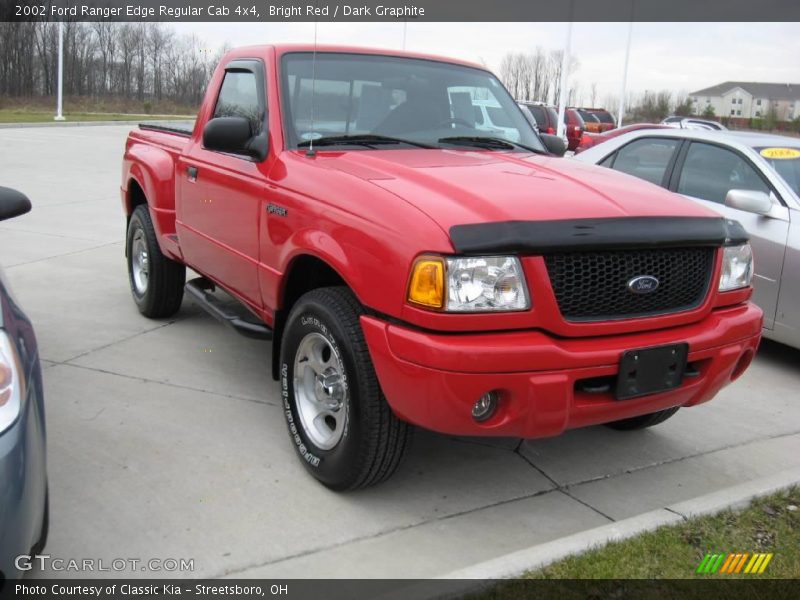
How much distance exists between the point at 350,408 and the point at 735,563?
1614mm

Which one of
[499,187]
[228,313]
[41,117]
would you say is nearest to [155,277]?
[228,313]

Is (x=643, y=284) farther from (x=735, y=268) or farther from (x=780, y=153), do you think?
(x=780, y=153)

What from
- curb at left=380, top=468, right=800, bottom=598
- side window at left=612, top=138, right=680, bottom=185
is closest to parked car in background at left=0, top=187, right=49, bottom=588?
curb at left=380, top=468, right=800, bottom=598

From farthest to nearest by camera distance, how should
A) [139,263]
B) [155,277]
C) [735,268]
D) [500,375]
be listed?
[139,263] → [155,277] → [735,268] → [500,375]

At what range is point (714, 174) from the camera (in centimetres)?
605

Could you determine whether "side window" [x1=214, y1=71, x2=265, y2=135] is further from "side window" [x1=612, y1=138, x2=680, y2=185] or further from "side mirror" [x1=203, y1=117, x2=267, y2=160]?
"side window" [x1=612, y1=138, x2=680, y2=185]

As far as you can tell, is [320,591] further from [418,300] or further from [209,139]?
[209,139]

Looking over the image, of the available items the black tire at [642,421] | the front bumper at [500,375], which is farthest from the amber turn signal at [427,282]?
the black tire at [642,421]

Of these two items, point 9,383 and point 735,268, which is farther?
point 735,268

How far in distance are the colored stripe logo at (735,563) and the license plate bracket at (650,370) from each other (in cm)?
67

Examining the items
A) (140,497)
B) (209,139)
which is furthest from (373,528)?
(209,139)

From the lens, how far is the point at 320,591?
2.73 metres

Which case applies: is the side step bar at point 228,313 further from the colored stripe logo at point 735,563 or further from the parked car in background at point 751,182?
the parked car in background at point 751,182

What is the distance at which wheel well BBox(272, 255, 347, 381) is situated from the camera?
3547 mm
